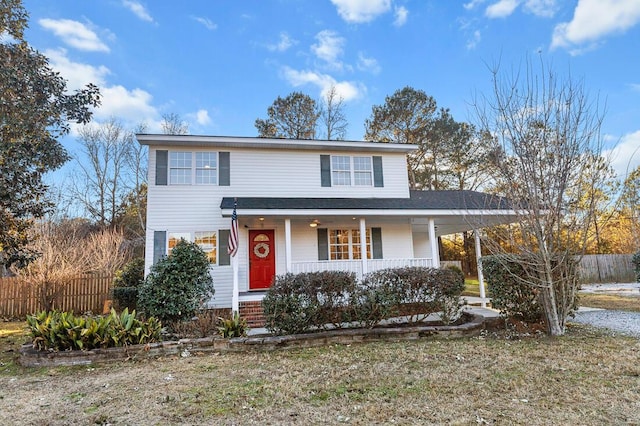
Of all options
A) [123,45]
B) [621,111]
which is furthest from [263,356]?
[123,45]

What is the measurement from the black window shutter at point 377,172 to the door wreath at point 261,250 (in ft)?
14.7

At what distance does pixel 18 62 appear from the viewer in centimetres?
840

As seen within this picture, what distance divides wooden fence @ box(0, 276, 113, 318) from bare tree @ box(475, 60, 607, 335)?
12640 millimetres

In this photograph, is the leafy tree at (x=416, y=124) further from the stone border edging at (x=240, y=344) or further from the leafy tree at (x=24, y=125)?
the leafy tree at (x=24, y=125)

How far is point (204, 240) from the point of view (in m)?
10.6

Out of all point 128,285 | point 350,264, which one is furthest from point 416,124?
point 128,285

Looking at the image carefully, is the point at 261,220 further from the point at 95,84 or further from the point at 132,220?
the point at 132,220

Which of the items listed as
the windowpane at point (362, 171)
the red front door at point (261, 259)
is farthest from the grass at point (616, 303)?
the red front door at point (261, 259)

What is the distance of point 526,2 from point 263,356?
11.1m

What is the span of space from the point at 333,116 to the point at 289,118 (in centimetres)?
318

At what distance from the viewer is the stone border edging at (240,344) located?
5.46 m

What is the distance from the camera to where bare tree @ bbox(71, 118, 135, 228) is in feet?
73.0

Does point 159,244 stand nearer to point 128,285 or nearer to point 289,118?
point 128,285

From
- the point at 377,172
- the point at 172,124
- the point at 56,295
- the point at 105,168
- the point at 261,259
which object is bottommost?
the point at 56,295
